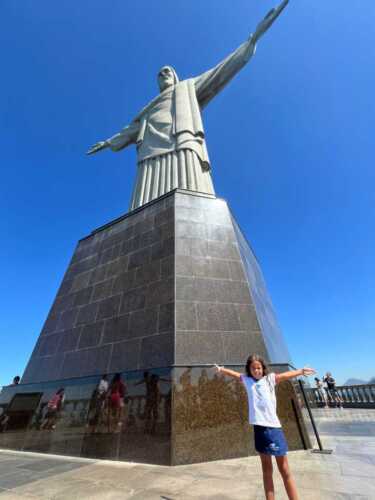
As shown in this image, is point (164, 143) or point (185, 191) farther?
point (164, 143)

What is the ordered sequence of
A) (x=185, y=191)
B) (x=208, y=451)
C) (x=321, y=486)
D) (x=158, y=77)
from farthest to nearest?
1. (x=158, y=77)
2. (x=185, y=191)
3. (x=208, y=451)
4. (x=321, y=486)

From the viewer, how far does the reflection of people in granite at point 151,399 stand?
5.06m

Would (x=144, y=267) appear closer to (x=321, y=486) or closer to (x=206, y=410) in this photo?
(x=206, y=410)

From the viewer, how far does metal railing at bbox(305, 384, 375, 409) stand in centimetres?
1455

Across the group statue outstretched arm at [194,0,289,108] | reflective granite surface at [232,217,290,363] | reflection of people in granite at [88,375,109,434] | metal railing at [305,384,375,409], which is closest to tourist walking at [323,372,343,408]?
metal railing at [305,384,375,409]

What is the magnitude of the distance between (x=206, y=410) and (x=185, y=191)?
23.1 ft

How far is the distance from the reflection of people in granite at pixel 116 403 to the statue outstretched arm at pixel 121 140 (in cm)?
1353

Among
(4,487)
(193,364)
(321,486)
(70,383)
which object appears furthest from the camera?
(70,383)

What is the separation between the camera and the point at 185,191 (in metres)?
9.89

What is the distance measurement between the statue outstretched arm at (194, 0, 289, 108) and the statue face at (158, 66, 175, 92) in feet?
5.44

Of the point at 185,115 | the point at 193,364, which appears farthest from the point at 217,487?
the point at 185,115

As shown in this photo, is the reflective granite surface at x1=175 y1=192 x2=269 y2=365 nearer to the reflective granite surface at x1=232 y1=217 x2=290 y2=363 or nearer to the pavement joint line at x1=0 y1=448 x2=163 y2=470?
the reflective granite surface at x1=232 y1=217 x2=290 y2=363

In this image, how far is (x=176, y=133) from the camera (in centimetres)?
1278

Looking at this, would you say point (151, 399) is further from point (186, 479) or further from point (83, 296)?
point (83, 296)
